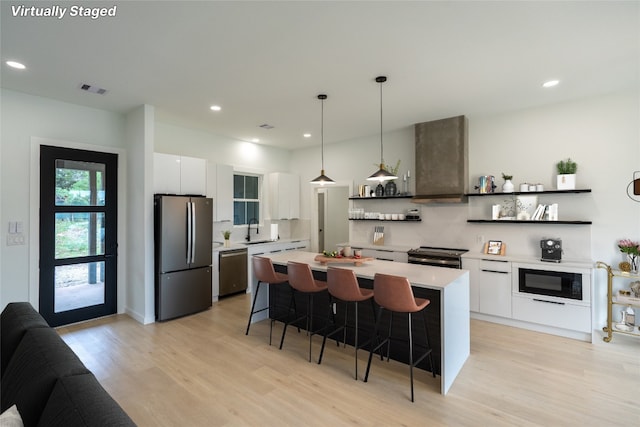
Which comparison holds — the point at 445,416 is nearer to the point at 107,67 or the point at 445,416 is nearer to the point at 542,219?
the point at 542,219

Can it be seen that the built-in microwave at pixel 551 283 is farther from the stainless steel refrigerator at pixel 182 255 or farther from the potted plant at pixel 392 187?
the stainless steel refrigerator at pixel 182 255

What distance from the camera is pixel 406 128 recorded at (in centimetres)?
551

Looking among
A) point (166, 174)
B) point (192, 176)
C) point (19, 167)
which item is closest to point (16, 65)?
point (19, 167)

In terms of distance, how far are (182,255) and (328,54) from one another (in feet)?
11.0

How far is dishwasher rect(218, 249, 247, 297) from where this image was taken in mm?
5340

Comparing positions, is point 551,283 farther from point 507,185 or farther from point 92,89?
point 92,89

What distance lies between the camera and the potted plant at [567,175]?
13.2 ft

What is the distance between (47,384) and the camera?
1.21 meters

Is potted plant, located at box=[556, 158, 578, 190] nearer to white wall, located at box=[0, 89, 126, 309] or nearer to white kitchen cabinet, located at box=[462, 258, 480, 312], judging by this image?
white kitchen cabinet, located at box=[462, 258, 480, 312]

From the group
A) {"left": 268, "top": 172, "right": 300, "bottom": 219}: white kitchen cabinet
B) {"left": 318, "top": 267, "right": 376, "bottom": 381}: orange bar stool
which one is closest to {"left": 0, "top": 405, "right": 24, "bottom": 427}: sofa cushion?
{"left": 318, "top": 267, "right": 376, "bottom": 381}: orange bar stool

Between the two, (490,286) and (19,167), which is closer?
(19,167)

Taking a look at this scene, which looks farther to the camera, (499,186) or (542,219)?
(499,186)

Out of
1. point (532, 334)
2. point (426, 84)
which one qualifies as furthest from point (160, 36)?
point (532, 334)

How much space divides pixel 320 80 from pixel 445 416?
3372 mm
